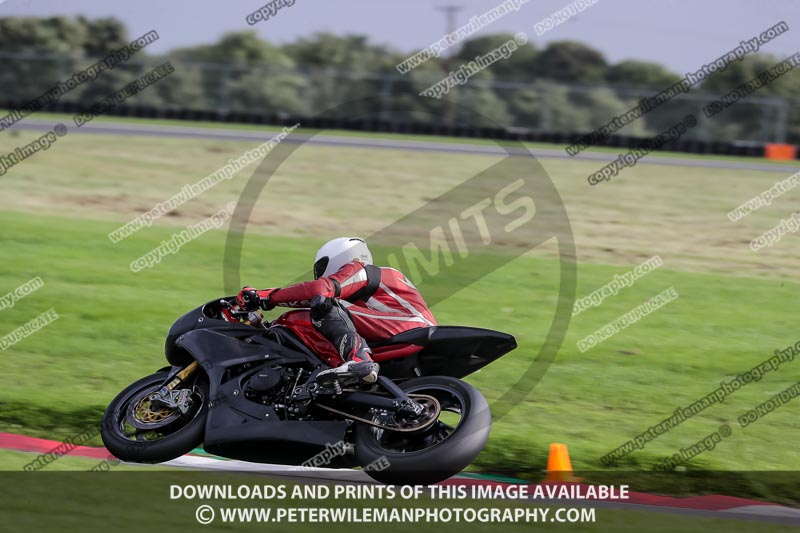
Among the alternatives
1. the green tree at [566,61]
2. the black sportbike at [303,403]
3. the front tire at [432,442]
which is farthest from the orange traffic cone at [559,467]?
the green tree at [566,61]

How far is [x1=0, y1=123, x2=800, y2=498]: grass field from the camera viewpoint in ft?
27.8

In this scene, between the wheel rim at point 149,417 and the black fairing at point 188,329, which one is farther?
the black fairing at point 188,329

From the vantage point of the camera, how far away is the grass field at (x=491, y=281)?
334 inches

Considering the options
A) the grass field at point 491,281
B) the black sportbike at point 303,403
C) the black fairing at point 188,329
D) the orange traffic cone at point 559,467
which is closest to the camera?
the black sportbike at point 303,403

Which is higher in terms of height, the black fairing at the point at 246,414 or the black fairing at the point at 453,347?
the black fairing at the point at 453,347

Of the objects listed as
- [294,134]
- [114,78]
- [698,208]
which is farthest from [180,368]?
[114,78]

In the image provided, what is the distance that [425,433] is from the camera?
21.1ft

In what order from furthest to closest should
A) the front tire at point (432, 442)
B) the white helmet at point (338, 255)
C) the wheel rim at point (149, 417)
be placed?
1. the white helmet at point (338, 255)
2. the wheel rim at point (149, 417)
3. the front tire at point (432, 442)

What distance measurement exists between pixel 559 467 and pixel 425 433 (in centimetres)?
112

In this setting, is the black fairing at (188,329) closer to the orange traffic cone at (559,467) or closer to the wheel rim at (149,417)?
the wheel rim at (149,417)

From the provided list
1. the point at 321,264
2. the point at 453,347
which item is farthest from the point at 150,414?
the point at 453,347

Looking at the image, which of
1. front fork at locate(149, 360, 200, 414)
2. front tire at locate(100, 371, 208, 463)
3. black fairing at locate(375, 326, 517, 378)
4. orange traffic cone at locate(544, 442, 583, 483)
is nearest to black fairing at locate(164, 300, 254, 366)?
front tire at locate(100, 371, 208, 463)

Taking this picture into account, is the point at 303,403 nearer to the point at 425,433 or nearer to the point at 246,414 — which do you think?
→ the point at 246,414

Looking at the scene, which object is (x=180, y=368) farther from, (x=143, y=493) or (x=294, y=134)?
(x=294, y=134)
